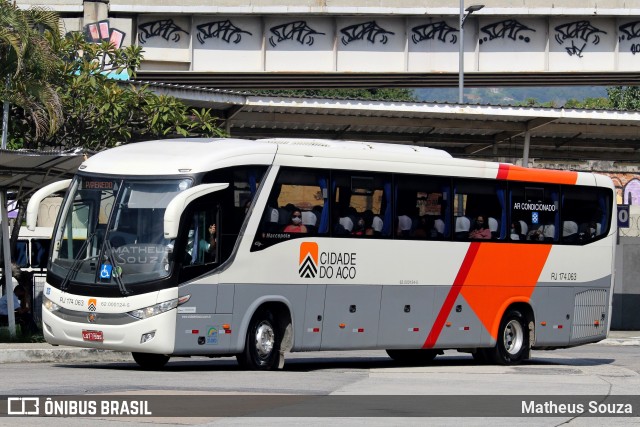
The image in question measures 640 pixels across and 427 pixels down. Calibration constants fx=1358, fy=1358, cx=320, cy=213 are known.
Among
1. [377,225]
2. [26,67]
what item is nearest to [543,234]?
[377,225]

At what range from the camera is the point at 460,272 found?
21.9 metres

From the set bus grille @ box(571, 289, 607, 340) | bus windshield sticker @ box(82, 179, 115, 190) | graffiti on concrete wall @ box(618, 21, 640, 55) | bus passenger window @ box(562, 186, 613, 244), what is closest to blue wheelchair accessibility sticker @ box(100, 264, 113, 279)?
bus windshield sticker @ box(82, 179, 115, 190)

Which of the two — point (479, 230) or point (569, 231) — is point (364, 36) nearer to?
point (569, 231)

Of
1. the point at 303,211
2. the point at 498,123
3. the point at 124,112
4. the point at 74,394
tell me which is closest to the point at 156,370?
the point at 303,211

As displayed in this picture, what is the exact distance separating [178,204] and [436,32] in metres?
33.3

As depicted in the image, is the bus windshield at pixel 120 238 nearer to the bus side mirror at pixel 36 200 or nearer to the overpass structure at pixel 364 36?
the bus side mirror at pixel 36 200

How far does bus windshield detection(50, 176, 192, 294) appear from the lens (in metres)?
18.0

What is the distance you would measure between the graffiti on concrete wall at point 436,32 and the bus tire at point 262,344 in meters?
31.1

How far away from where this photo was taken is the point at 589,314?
24266 mm

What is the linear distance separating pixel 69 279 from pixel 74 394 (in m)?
4.62

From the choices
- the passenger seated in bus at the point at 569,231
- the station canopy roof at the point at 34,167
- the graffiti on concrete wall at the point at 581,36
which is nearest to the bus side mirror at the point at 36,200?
the station canopy roof at the point at 34,167

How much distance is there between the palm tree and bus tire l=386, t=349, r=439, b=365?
757cm

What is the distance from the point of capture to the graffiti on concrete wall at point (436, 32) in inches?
1941

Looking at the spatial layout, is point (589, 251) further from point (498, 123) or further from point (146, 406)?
point (498, 123)
